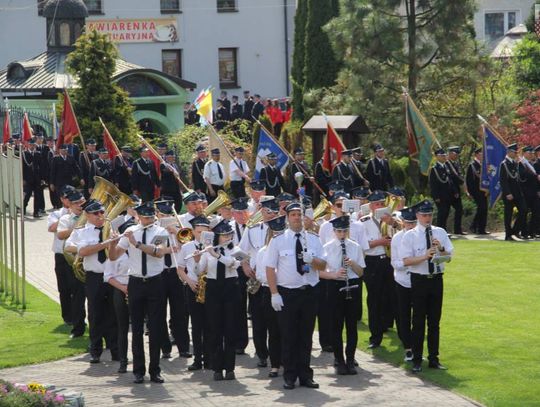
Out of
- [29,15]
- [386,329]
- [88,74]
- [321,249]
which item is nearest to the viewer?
[321,249]

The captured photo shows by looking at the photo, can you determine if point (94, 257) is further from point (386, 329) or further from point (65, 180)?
point (65, 180)

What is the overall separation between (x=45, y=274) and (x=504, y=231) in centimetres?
977

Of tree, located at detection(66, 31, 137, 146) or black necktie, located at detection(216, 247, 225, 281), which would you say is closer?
black necktie, located at detection(216, 247, 225, 281)

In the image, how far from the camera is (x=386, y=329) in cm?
1778

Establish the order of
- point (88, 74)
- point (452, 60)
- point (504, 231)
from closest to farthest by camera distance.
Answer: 1. point (504, 231)
2. point (452, 60)
3. point (88, 74)

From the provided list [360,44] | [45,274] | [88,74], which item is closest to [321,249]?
[45,274]

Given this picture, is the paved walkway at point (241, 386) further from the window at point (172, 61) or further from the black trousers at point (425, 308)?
the window at point (172, 61)

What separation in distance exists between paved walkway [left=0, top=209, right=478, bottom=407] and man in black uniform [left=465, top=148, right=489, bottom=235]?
10.8 m

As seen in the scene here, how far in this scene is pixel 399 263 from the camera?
15430mm

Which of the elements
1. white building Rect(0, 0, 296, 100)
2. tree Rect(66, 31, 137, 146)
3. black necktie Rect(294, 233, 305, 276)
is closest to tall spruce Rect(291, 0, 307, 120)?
tree Rect(66, 31, 137, 146)

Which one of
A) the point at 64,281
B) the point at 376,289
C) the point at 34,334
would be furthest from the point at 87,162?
the point at 376,289

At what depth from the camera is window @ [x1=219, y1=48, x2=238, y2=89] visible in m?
57.6

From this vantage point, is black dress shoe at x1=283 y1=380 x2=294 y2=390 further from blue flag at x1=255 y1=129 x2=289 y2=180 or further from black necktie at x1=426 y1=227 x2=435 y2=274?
blue flag at x1=255 y1=129 x2=289 y2=180

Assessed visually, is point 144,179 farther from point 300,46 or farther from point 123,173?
point 300,46
